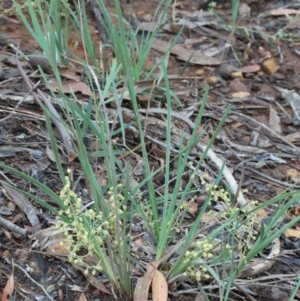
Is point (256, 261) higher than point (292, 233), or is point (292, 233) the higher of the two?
point (256, 261)

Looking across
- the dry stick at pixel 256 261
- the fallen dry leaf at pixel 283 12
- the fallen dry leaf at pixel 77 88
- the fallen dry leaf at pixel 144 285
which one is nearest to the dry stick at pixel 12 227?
the fallen dry leaf at pixel 144 285

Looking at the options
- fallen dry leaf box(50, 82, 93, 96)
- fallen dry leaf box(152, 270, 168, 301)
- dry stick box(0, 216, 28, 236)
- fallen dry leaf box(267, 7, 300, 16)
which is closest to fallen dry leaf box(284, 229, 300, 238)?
fallen dry leaf box(152, 270, 168, 301)

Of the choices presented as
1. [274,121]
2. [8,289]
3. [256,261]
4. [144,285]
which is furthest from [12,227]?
[274,121]

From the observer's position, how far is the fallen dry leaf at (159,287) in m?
1.79

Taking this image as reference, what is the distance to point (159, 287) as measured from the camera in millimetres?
1807

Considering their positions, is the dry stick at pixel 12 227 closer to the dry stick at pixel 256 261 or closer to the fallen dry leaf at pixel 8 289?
the fallen dry leaf at pixel 8 289

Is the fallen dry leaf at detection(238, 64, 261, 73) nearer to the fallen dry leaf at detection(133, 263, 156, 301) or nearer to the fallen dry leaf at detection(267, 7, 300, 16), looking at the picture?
the fallen dry leaf at detection(267, 7, 300, 16)

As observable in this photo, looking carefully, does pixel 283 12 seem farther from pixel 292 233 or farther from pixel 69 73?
pixel 292 233

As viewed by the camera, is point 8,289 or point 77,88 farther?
point 77,88

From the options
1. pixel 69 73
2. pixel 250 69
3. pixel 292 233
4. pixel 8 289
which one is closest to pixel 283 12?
pixel 250 69

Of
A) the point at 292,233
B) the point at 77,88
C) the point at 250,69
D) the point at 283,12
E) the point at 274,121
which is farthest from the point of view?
the point at 283,12

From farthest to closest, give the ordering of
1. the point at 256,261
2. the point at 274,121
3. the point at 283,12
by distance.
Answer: the point at 283,12 → the point at 274,121 → the point at 256,261

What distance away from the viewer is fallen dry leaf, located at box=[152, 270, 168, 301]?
1.79 m

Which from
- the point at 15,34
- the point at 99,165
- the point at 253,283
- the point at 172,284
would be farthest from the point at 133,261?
the point at 15,34
